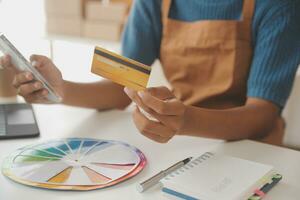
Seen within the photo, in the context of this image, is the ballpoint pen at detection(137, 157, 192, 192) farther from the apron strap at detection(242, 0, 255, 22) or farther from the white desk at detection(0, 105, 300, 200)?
the apron strap at detection(242, 0, 255, 22)

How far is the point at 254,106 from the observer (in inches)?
32.6

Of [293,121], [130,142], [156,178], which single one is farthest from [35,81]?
[293,121]

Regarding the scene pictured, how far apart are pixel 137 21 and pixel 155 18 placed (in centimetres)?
4

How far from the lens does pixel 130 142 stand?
76cm

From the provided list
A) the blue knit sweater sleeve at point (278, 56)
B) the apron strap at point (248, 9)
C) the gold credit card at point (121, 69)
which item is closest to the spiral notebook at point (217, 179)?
the gold credit card at point (121, 69)

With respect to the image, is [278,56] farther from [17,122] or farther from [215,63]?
[17,122]

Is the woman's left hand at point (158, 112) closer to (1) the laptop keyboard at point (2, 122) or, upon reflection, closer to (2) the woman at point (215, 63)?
(2) the woman at point (215, 63)

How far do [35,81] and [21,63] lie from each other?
0.05m

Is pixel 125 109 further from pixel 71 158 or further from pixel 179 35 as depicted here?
pixel 71 158

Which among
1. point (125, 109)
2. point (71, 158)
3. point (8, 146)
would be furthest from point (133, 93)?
point (125, 109)

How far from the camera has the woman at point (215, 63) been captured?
2.61ft

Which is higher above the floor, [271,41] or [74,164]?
[271,41]

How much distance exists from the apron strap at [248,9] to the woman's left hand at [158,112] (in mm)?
354

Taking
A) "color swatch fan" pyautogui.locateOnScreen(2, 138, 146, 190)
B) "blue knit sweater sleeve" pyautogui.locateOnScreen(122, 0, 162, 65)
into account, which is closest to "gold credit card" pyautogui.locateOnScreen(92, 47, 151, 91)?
"color swatch fan" pyautogui.locateOnScreen(2, 138, 146, 190)
